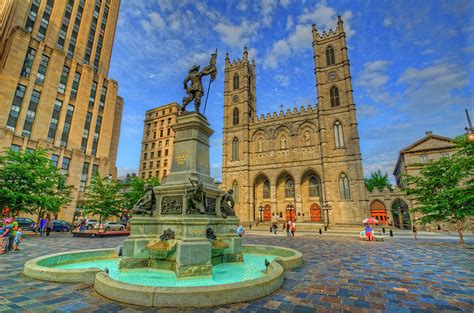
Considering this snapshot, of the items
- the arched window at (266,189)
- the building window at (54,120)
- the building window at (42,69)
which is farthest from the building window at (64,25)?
the arched window at (266,189)

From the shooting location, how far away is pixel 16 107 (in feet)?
93.2

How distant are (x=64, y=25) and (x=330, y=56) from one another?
4676cm

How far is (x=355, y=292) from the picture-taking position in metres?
4.45

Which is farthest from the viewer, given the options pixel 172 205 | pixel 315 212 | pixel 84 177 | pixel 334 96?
pixel 334 96

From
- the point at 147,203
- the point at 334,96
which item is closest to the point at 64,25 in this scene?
the point at 147,203

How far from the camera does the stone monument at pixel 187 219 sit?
17.2 feet

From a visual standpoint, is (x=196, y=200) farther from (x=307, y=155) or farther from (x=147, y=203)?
(x=307, y=155)

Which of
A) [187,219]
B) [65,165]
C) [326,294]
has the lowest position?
[326,294]

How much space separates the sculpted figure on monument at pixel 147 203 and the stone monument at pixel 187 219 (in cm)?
3

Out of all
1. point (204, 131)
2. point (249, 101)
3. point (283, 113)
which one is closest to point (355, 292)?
point (204, 131)

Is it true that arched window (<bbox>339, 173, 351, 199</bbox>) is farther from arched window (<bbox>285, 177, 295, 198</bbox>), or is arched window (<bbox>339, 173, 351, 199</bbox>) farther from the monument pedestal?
the monument pedestal

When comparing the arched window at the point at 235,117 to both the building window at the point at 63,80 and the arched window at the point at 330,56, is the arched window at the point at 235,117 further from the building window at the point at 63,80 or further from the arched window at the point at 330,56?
the building window at the point at 63,80

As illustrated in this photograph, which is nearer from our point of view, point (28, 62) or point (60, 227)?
point (60, 227)

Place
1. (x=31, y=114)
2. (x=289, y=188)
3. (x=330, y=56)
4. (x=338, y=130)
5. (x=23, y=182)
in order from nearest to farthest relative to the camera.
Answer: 1. (x=23, y=182)
2. (x=31, y=114)
3. (x=338, y=130)
4. (x=289, y=188)
5. (x=330, y=56)
